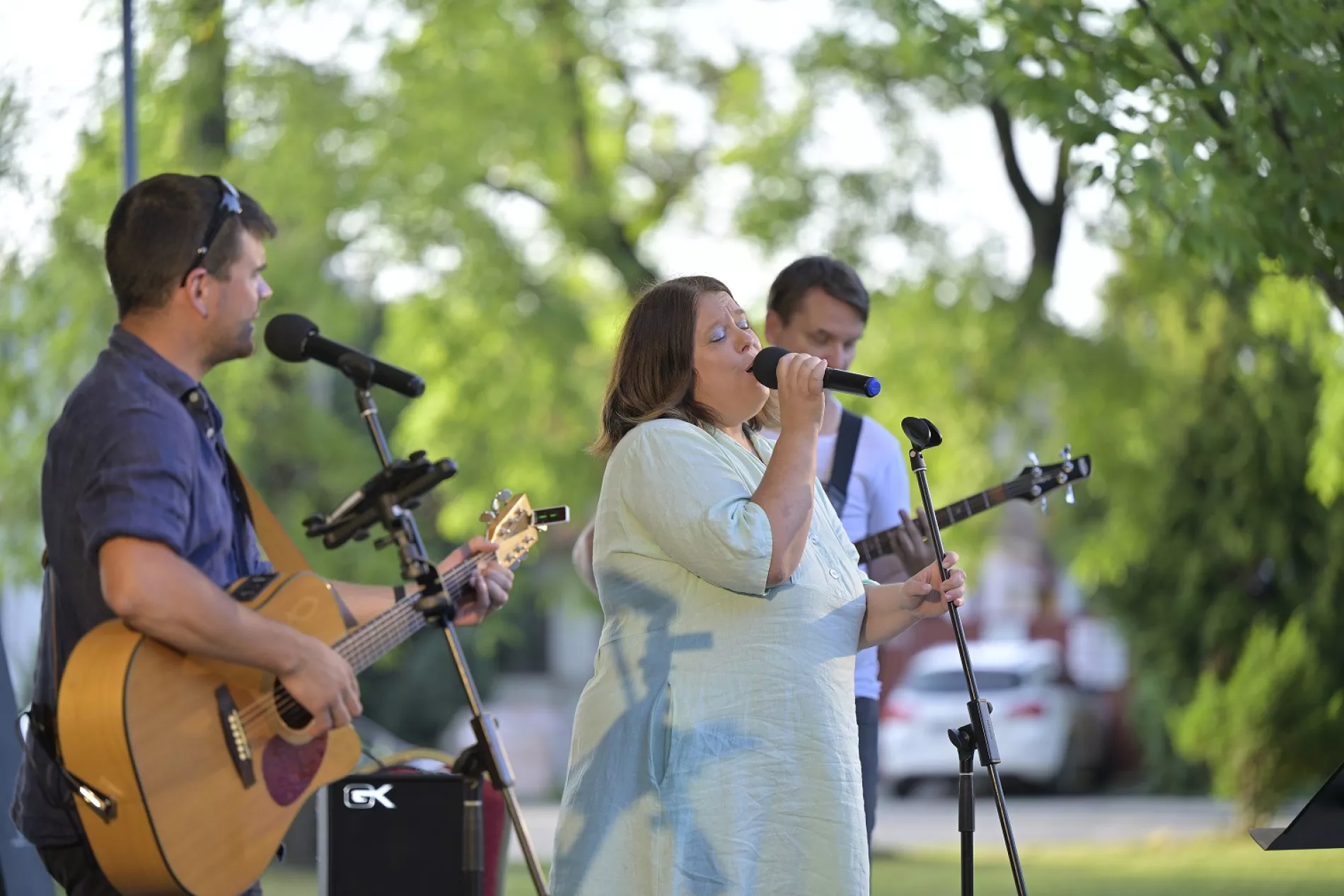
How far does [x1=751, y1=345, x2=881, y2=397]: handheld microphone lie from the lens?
9.70ft

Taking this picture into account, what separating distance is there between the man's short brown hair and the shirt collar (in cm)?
6

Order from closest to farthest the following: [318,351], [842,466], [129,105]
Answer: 1. [318,351]
2. [842,466]
3. [129,105]

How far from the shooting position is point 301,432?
42.2ft

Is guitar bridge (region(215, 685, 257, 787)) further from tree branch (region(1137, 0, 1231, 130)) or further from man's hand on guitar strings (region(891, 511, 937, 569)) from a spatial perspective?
tree branch (region(1137, 0, 1231, 130))

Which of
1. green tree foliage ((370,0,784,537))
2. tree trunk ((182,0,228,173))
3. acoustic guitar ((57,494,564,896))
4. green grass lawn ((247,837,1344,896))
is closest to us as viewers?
acoustic guitar ((57,494,564,896))

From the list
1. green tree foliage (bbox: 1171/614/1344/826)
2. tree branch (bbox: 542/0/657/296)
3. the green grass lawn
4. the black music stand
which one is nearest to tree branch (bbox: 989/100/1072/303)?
tree branch (bbox: 542/0/657/296)

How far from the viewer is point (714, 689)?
2.89 meters

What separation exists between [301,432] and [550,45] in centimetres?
402

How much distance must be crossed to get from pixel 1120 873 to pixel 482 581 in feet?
25.4

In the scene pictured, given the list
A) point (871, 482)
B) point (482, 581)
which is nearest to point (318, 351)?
point (482, 581)

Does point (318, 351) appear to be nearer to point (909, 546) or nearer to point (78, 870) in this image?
point (78, 870)

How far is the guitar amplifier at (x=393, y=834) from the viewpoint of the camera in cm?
440

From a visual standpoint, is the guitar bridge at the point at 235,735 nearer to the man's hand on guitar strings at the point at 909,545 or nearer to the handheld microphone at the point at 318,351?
the handheld microphone at the point at 318,351

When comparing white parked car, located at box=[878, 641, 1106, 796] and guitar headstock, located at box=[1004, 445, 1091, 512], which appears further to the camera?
white parked car, located at box=[878, 641, 1106, 796]
